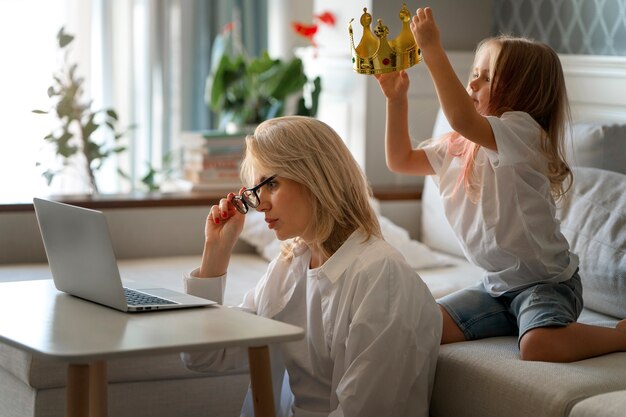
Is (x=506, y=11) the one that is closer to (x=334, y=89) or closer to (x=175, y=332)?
(x=334, y=89)

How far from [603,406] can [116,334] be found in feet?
2.65

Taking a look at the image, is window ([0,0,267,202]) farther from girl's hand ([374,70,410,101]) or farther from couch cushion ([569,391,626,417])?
couch cushion ([569,391,626,417])

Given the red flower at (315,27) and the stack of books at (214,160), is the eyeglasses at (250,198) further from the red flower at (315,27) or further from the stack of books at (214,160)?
the red flower at (315,27)

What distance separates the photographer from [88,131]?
11.2 ft

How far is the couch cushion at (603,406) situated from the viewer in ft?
5.36

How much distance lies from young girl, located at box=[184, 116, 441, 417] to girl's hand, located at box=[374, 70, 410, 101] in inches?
11.3

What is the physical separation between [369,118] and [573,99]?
2.42 ft

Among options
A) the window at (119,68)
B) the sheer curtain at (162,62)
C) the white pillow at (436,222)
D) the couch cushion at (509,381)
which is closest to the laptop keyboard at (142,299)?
the couch cushion at (509,381)

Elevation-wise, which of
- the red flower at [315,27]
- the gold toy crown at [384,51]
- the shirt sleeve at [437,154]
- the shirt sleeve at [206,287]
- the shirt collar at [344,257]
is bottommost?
the shirt sleeve at [206,287]

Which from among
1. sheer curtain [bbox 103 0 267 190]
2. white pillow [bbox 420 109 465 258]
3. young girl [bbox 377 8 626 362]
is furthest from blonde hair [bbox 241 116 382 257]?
sheer curtain [bbox 103 0 267 190]

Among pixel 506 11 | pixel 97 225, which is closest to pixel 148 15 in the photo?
pixel 506 11

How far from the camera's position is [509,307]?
2199 mm

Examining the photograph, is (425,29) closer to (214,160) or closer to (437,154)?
(437,154)

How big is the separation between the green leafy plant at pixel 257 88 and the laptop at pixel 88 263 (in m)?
1.89
